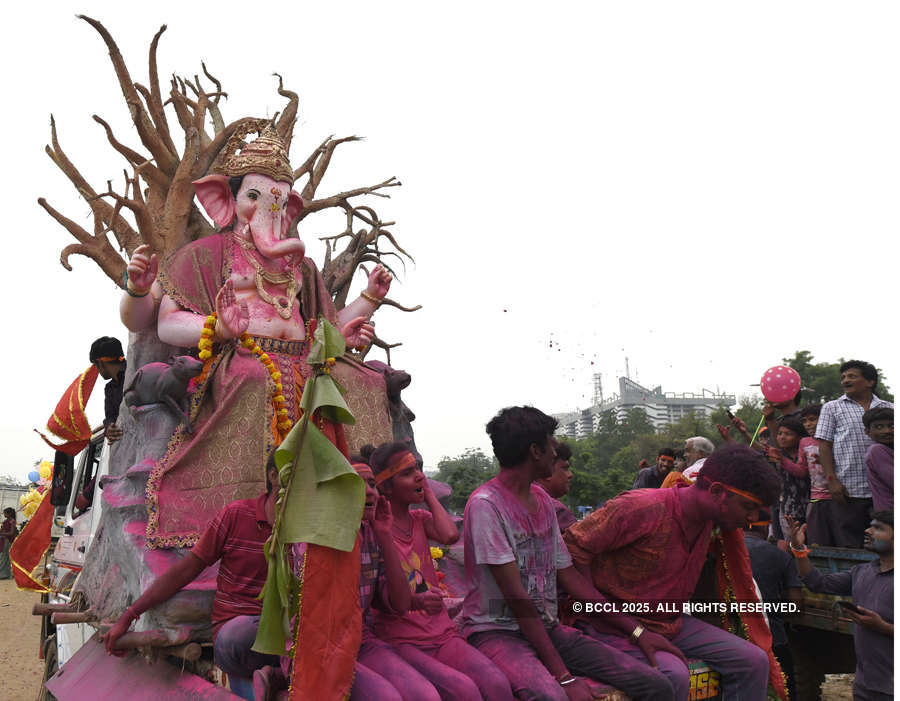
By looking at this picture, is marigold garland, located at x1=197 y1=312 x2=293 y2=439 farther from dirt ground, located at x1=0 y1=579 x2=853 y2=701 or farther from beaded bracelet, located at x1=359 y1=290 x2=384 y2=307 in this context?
dirt ground, located at x1=0 y1=579 x2=853 y2=701

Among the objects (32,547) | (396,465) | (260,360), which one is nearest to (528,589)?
(396,465)

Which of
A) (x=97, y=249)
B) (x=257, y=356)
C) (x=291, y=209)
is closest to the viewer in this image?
(x=257, y=356)

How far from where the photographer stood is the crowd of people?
2.52 meters

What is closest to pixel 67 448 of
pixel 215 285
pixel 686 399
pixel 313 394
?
pixel 215 285

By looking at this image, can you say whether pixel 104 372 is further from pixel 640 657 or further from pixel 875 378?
pixel 875 378

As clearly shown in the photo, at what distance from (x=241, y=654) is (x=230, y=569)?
0.33m

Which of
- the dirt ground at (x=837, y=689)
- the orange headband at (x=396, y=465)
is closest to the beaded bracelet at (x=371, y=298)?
the orange headband at (x=396, y=465)

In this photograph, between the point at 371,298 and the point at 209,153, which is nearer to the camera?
the point at 371,298

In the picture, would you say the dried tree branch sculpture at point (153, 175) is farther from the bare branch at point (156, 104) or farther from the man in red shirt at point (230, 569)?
the man in red shirt at point (230, 569)

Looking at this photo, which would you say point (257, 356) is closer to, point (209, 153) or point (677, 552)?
point (209, 153)

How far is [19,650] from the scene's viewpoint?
353 inches

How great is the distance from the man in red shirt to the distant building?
30123 millimetres

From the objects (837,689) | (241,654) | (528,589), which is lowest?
(837,689)

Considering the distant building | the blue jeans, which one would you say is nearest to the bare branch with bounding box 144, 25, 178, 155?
the blue jeans
